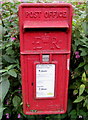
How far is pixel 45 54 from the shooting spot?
4.58ft

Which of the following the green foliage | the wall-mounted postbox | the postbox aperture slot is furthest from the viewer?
the green foliage

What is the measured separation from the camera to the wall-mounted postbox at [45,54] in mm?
1325

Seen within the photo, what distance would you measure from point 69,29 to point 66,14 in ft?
0.38

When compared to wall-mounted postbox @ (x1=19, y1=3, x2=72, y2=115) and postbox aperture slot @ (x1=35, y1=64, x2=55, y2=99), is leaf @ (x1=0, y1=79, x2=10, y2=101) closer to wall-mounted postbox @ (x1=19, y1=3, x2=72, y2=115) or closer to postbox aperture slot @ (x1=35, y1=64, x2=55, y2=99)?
wall-mounted postbox @ (x1=19, y1=3, x2=72, y2=115)

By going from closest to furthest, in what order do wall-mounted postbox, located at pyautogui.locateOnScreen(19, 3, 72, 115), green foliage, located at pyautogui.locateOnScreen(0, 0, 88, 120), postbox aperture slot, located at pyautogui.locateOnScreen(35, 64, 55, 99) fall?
wall-mounted postbox, located at pyautogui.locateOnScreen(19, 3, 72, 115) < postbox aperture slot, located at pyautogui.locateOnScreen(35, 64, 55, 99) < green foliage, located at pyautogui.locateOnScreen(0, 0, 88, 120)

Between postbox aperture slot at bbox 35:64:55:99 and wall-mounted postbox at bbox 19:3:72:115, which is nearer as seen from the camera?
wall-mounted postbox at bbox 19:3:72:115

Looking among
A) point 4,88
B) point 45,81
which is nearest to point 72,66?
point 45,81

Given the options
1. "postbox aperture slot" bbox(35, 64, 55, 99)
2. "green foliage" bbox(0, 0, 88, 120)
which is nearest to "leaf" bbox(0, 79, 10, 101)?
"green foliage" bbox(0, 0, 88, 120)

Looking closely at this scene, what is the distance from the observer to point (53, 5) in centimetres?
133

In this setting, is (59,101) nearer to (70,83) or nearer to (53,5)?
(70,83)

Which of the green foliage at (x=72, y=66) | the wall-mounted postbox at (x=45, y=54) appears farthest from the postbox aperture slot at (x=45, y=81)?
the green foliage at (x=72, y=66)

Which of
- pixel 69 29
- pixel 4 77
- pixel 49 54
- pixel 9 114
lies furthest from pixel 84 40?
pixel 9 114

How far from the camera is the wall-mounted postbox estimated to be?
1.33 meters

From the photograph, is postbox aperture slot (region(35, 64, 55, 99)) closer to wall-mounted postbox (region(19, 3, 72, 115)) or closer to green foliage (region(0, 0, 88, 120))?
wall-mounted postbox (region(19, 3, 72, 115))
